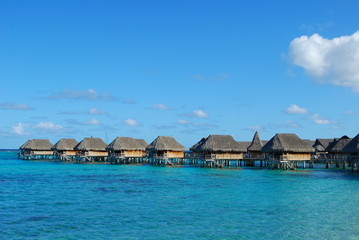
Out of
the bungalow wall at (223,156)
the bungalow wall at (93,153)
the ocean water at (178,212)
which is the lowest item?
the ocean water at (178,212)

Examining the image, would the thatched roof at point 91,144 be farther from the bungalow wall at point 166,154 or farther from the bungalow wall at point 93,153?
the bungalow wall at point 166,154

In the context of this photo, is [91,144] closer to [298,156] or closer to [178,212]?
[298,156]

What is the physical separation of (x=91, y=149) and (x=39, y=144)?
16.7 m

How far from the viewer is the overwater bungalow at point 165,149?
49375 mm

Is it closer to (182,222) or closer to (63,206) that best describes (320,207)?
(182,222)

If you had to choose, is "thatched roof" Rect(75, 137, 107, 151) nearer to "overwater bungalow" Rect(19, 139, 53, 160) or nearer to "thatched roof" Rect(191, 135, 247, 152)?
"overwater bungalow" Rect(19, 139, 53, 160)

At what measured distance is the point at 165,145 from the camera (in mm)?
49375

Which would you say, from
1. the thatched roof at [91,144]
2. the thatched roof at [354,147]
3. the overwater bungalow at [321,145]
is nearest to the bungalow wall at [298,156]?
the thatched roof at [354,147]

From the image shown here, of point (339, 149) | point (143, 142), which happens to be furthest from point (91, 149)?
point (339, 149)

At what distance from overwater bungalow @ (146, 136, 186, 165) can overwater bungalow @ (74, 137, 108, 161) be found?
11.6m

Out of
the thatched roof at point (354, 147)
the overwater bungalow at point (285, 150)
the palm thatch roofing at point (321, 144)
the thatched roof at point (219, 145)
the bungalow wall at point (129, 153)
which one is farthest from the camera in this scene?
the palm thatch roofing at point (321, 144)

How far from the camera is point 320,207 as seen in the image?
18938mm

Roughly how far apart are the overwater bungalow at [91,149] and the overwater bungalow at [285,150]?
2717 centimetres

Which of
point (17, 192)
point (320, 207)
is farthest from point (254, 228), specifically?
point (17, 192)
